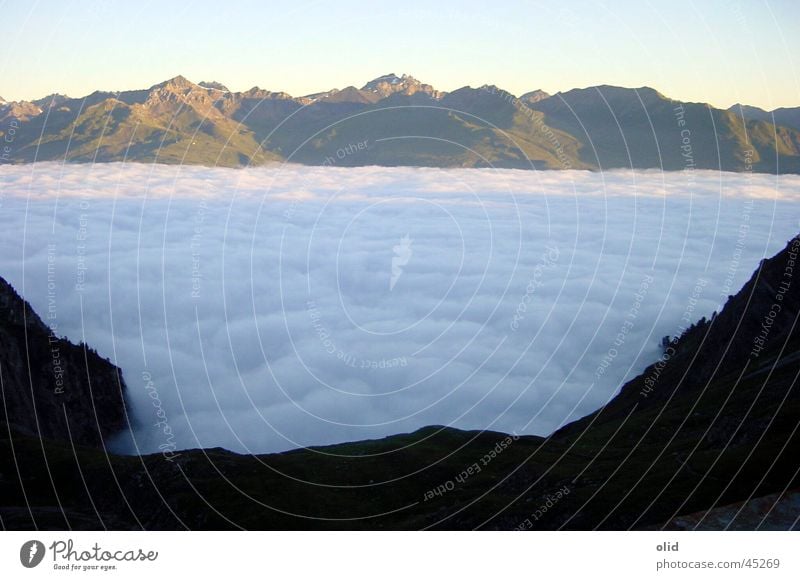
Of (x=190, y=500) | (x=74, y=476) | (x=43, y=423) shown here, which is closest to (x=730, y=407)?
(x=190, y=500)

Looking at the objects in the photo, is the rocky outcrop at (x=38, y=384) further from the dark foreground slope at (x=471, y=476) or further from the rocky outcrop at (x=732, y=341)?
the rocky outcrop at (x=732, y=341)

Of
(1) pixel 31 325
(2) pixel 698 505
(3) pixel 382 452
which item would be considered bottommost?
(3) pixel 382 452
